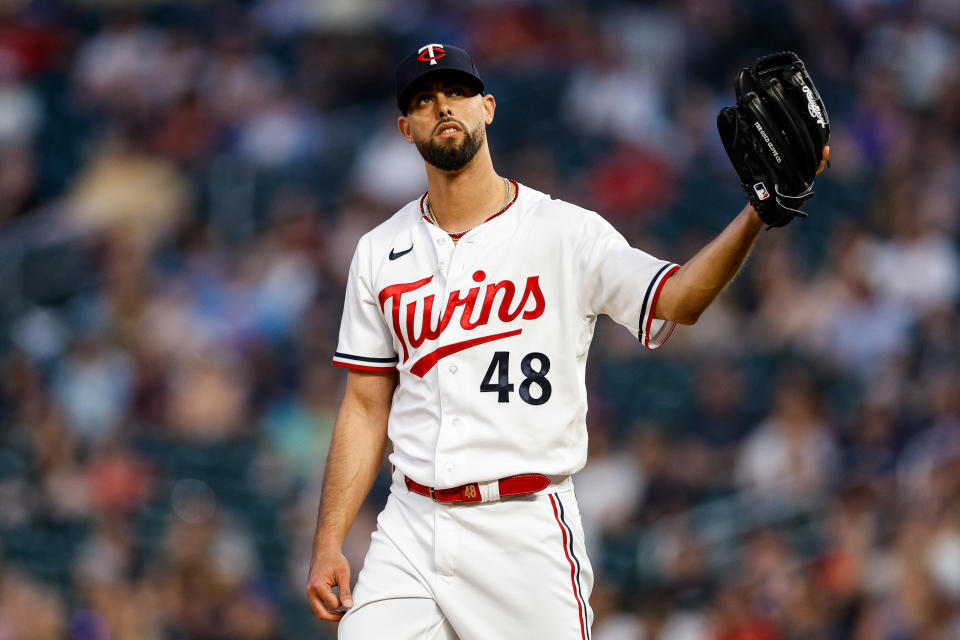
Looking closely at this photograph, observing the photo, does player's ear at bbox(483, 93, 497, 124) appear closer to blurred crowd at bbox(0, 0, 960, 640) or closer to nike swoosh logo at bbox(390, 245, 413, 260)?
nike swoosh logo at bbox(390, 245, 413, 260)

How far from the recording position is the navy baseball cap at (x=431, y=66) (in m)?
3.40

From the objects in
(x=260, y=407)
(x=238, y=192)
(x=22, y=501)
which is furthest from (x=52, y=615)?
(x=238, y=192)

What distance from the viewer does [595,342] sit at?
8141mm

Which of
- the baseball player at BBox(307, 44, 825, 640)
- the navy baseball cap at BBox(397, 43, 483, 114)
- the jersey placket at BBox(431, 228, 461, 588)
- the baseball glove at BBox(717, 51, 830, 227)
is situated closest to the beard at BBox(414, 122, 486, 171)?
the baseball player at BBox(307, 44, 825, 640)

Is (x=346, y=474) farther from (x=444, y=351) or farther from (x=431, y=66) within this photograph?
(x=431, y=66)

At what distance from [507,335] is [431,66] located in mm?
727

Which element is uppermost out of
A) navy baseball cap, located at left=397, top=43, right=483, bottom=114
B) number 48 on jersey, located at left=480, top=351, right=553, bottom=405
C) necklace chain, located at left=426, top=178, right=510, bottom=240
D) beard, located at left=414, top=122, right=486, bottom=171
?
navy baseball cap, located at left=397, top=43, right=483, bottom=114

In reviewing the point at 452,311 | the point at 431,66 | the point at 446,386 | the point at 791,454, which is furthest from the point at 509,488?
the point at 791,454

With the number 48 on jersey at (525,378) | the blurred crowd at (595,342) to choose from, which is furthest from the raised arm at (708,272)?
the blurred crowd at (595,342)

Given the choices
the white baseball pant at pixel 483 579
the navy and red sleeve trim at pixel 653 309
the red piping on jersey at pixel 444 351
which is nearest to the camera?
the navy and red sleeve trim at pixel 653 309

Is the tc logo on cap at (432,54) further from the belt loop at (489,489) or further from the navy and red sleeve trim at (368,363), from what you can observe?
the belt loop at (489,489)

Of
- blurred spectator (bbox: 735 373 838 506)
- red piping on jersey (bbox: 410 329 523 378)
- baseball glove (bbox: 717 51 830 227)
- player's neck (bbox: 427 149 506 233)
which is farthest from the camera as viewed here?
blurred spectator (bbox: 735 373 838 506)

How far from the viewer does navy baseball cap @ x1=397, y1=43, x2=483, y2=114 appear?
340 centimetres

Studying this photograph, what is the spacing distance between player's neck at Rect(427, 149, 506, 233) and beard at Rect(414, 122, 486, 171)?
0.05 m
